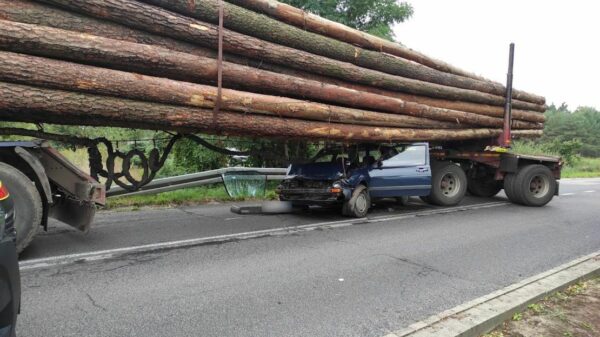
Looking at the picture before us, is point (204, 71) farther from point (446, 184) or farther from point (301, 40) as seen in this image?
point (446, 184)

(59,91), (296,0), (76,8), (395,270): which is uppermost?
(296,0)

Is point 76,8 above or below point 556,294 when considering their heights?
above

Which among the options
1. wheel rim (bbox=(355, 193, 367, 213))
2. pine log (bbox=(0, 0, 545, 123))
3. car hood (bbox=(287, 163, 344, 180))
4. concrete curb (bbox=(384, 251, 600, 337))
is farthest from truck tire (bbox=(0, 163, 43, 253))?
wheel rim (bbox=(355, 193, 367, 213))

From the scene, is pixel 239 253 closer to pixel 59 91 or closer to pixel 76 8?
pixel 59 91

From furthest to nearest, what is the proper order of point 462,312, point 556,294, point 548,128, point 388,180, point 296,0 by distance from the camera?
1. point 548,128
2. point 296,0
3. point 388,180
4. point 556,294
5. point 462,312

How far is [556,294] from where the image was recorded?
447 cm

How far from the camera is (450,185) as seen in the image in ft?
36.3

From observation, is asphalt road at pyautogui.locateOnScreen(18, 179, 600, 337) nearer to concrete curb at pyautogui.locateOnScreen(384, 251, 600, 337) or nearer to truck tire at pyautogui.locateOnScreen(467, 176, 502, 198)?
concrete curb at pyautogui.locateOnScreen(384, 251, 600, 337)

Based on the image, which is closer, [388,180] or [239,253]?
[239,253]

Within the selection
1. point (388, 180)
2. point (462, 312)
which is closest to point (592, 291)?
point (462, 312)

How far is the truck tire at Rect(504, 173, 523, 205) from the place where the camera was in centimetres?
1133

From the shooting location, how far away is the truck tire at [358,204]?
28.7ft

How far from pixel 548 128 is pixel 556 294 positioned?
94374 mm

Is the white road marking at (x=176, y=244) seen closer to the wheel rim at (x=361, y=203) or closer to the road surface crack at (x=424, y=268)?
the wheel rim at (x=361, y=203)
